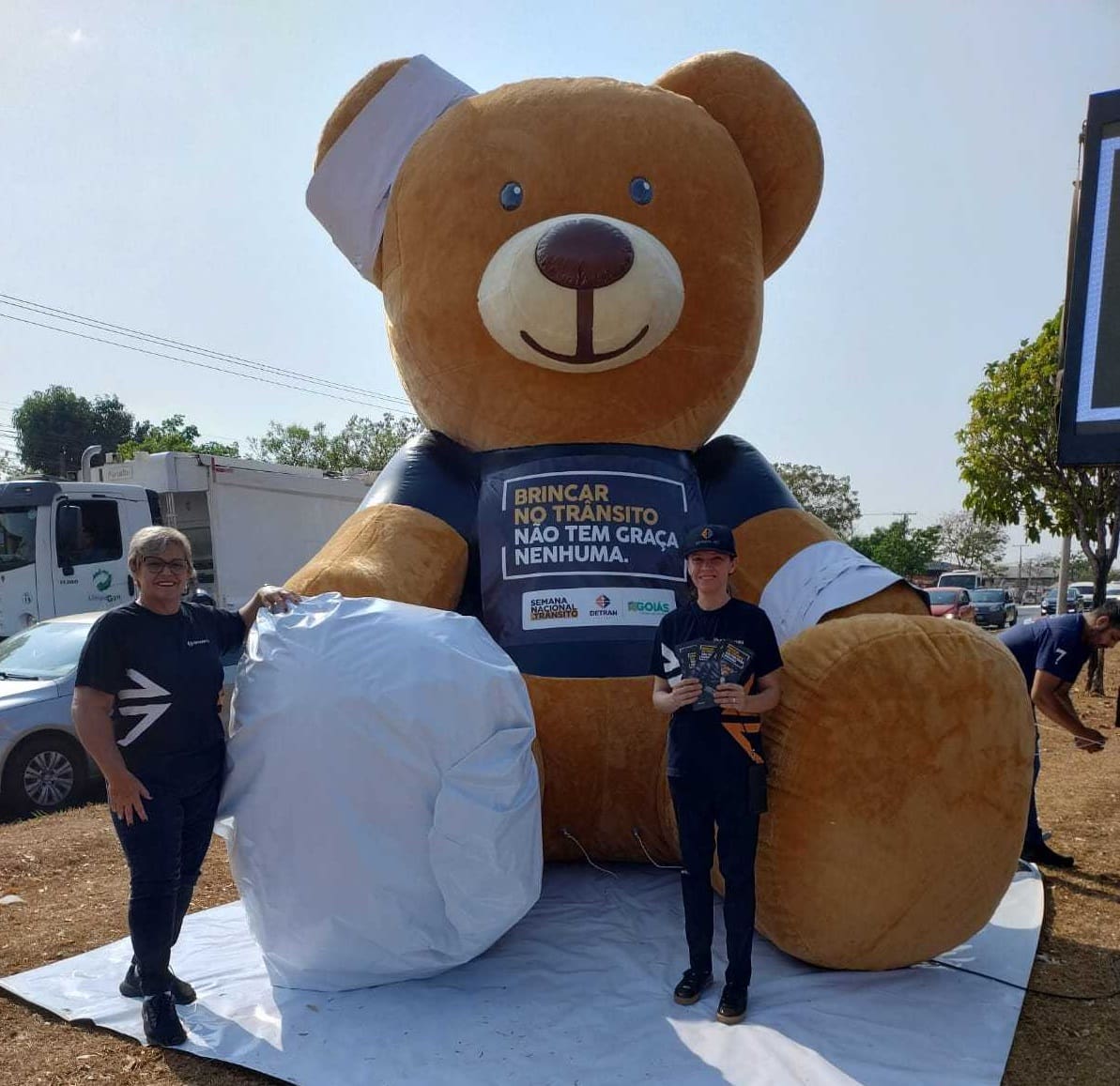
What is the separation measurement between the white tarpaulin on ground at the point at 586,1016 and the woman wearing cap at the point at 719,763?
0.18 m

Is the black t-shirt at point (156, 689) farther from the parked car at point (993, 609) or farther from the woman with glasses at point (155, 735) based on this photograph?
the parked car at point (993, 609)

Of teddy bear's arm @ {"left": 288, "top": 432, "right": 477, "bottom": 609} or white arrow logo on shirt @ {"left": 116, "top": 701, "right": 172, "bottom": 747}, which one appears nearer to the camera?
white arrow logo on shirt @ {"left": 116, "top": 701, "right": 172, "bottom": 747}

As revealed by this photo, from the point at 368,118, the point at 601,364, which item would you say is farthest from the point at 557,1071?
the point at 368,118

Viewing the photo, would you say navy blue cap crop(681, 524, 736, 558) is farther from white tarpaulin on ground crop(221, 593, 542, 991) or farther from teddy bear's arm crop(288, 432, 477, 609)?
teddy bear's arm crop(288, 432, 477, 609)

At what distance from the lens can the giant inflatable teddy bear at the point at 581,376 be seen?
3.55 meters

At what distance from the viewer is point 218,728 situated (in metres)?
2.94

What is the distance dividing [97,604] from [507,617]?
8.15m

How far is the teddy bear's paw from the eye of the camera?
9.04ft

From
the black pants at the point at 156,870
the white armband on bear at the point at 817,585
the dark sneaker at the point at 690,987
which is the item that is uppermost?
the white armband on bear at the point at 817,585

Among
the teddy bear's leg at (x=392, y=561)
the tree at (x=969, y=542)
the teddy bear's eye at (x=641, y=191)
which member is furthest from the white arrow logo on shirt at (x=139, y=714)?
the tree at (x=969, y=542)

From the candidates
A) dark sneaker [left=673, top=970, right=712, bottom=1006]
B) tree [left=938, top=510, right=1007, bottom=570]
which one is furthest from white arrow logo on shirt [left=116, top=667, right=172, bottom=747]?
tree [left=938, top=510, right=1007, bottom=570]

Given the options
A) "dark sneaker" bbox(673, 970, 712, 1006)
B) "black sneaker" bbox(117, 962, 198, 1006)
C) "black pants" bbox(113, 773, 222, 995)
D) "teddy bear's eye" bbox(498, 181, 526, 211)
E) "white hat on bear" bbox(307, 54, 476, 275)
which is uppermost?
"white hat on bear" bbox(307, 54, 476, 275)

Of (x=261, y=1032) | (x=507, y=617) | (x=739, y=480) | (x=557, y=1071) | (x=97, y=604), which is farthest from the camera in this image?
(x=97, y=604)

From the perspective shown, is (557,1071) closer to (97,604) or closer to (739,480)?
(739,480)
